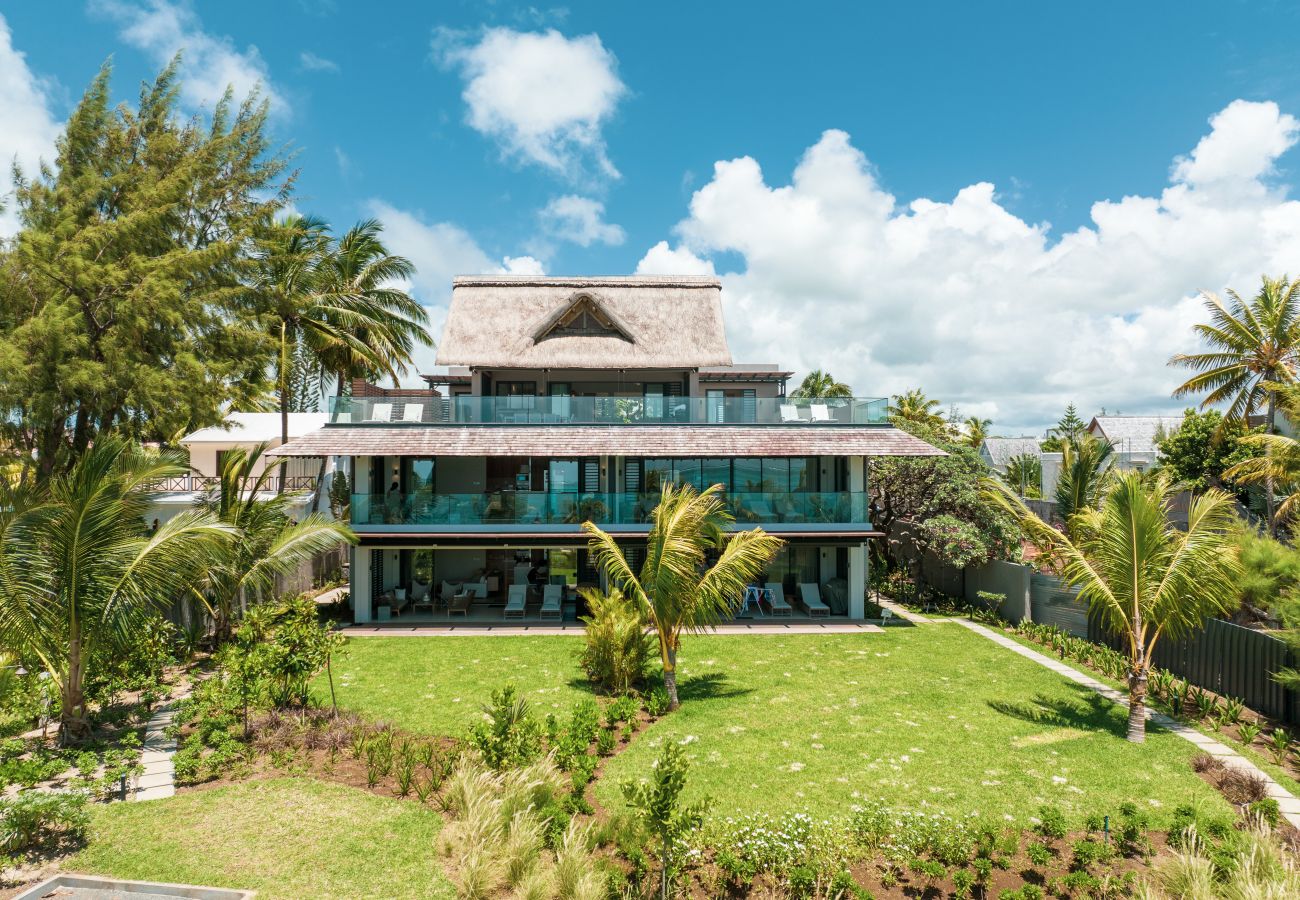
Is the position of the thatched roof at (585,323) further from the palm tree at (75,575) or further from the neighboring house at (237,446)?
the palm tree at (75,575)

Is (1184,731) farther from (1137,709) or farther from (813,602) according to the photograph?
(813,602)

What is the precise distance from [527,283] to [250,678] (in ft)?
53.7

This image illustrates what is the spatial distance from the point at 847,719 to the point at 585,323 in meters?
15.2

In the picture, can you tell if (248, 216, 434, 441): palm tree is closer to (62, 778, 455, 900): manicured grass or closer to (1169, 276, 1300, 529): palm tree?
(62, 778, 455, 900): manicured grass

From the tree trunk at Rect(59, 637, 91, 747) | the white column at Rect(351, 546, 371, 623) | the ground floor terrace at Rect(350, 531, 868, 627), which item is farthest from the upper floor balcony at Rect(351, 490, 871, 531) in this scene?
the tree trunk at Rect(59, 637, 91, 747)

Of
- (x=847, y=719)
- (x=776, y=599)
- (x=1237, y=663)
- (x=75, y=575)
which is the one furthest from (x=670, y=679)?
(x=1237, y=663)

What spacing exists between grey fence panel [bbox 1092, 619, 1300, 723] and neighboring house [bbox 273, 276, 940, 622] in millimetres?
7016

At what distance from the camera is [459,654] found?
585 inches

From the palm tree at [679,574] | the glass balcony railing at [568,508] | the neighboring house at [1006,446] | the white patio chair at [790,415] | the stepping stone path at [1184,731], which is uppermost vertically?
the neighboring house at [1006,446]

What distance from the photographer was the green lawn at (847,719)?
826 cm

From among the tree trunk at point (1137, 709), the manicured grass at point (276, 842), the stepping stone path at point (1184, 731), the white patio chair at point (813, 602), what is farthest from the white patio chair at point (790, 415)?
the manicured grass at point (276, 842)

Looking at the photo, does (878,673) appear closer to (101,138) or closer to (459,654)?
(459,654)

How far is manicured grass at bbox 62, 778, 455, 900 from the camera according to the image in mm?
6344

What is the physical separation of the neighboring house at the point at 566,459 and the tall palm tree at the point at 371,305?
558 cm
